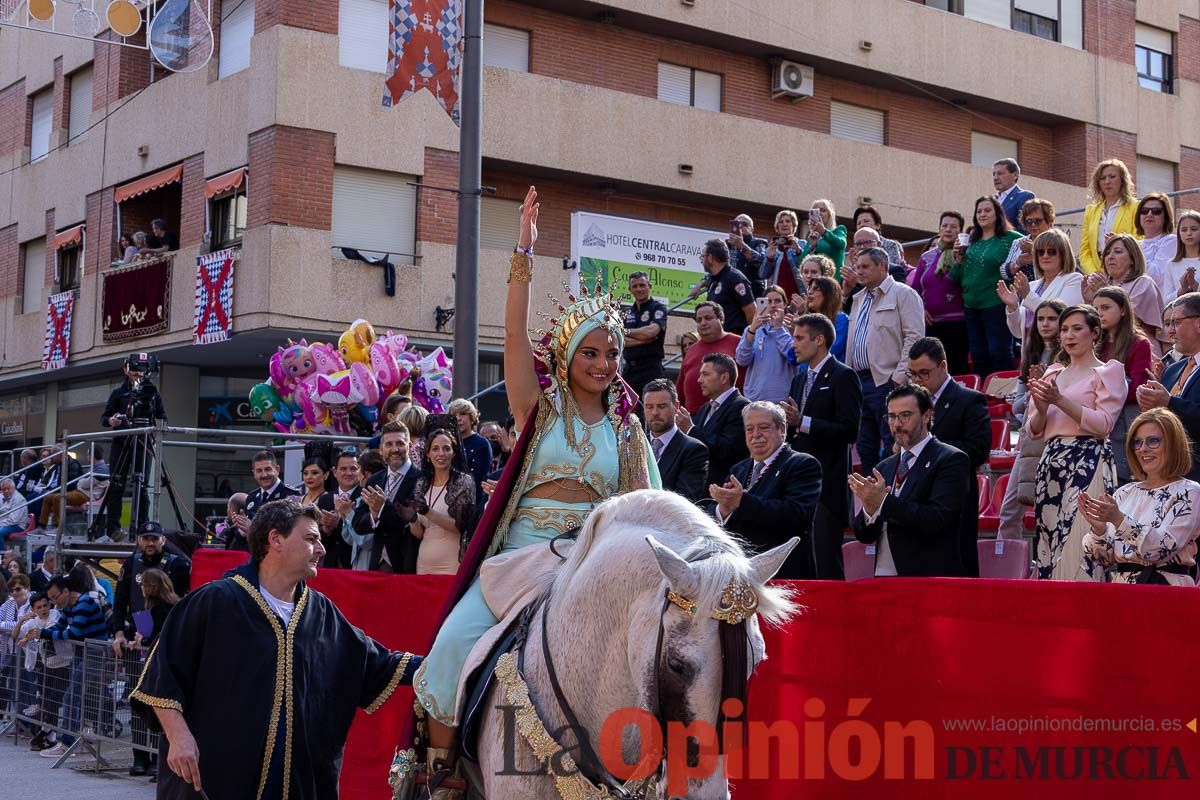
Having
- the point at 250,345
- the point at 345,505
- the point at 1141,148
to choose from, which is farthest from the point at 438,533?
the point at 1141,148

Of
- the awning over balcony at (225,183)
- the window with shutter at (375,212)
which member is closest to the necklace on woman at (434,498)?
the window with shutter at (375,212)

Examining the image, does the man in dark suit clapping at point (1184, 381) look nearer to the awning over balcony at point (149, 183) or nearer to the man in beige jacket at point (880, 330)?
the man in beige jacket at point (880, 330)

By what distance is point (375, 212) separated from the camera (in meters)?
24.0

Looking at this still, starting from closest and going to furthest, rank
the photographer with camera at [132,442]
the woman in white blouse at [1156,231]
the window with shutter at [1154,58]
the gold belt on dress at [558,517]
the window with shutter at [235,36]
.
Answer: the gold belt on dress at [558,517]
the woman in white blouse at [1156,231]
the photographer with camera at [132,442]
the window with shutter at [235,36]
the window with shutter at [1154,58]

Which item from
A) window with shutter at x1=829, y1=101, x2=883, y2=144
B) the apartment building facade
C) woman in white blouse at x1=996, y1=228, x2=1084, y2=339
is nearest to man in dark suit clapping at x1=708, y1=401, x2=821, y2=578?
woman in white blouse at x1=996, y1=228, x2=1084, y2=339

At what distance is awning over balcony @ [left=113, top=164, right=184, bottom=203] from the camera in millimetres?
25703

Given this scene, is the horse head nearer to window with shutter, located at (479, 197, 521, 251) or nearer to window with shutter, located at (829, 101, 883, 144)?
window with shutter, located at (479, 197, 521, 251)

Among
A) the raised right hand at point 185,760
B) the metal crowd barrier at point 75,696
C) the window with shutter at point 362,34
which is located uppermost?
the window with shutter at point 362,34

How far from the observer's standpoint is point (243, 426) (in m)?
26.2

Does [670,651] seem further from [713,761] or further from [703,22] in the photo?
[703,22]

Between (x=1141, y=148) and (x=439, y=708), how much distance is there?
32674 millimetres

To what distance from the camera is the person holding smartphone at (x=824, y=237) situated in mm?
15117

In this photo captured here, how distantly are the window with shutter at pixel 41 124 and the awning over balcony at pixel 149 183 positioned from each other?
14.7ft

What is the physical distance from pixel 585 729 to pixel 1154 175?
33.3 metres
